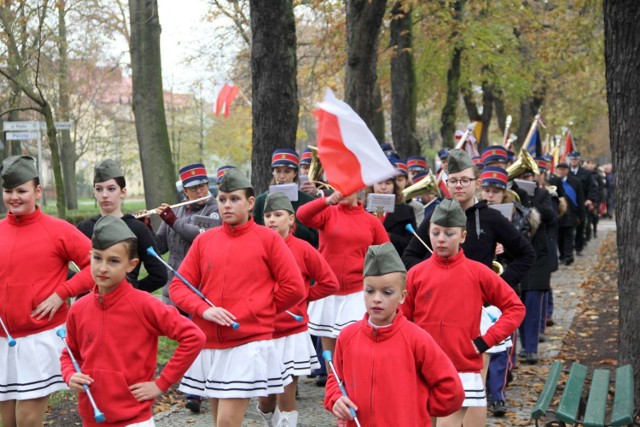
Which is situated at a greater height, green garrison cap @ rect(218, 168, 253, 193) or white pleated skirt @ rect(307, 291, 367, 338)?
green garrison cap @ rect(218, 168, 253, 193)

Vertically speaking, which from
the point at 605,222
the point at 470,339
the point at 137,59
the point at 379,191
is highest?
the point at 137,59

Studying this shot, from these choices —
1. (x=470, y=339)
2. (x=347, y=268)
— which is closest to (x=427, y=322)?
(x=470, y=339)

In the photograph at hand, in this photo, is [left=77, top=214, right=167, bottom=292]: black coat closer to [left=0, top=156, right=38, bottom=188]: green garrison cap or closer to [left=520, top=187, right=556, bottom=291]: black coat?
[left=0, top=156, right=38, bottom=188]: green garrison cap

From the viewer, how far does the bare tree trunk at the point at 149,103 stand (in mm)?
15680

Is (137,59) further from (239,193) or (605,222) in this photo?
(605,222)

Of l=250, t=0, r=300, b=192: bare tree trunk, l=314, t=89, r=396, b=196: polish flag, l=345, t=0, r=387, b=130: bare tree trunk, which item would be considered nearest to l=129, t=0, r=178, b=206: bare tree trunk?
l=345, t=0, r=387, b=130: bare tree trunk

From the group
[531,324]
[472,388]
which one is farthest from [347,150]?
[531,324]

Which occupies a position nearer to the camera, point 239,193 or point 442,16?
point 239,193

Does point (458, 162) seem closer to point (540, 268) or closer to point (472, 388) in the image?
point (472, 388)

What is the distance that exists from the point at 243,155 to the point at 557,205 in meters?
45.4

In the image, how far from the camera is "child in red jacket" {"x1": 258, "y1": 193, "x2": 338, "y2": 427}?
7.63 m

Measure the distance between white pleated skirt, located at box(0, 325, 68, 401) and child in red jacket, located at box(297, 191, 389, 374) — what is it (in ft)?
9.92

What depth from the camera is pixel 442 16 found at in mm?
23344

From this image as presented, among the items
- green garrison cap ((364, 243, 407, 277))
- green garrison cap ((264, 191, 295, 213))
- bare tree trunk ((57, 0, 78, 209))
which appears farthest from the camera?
bare tree trunk ((57, 0, 78, 209))
